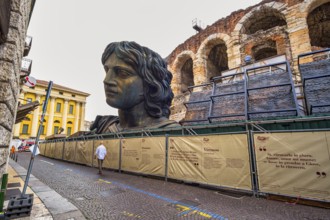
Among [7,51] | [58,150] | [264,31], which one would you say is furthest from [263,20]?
[58,150]

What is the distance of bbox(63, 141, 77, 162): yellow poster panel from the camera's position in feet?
45.3

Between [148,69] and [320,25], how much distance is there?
62.2ft

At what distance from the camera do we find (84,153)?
1208 cm

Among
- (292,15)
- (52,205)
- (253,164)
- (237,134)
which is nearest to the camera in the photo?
(52,205)

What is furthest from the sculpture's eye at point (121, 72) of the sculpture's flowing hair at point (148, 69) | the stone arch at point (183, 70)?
the stone arch at point (183, 70)

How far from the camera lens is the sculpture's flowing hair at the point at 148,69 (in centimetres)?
884

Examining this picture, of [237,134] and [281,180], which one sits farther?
[237,134]

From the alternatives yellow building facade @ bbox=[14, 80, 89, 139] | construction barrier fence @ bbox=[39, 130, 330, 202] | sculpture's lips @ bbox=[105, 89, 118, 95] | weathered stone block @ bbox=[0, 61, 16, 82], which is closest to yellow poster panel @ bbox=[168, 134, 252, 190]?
construction barrier fence @ bbox=[39, 130, 330, 202]

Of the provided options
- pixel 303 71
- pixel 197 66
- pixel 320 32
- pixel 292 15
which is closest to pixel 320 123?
pixel 303 71

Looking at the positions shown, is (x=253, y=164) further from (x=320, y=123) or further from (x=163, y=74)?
(x=163, y=74)

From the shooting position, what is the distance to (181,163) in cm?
637

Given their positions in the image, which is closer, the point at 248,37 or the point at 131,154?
the point at 131,154

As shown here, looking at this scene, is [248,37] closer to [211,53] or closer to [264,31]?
Answer: [264,31]

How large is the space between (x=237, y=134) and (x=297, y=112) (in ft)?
11.1
